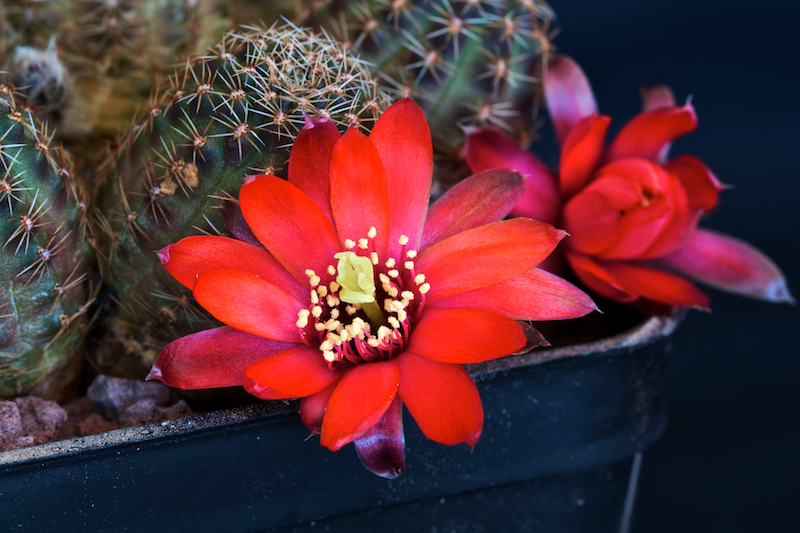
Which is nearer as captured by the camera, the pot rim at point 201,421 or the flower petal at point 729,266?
the pot rim at point 201,421

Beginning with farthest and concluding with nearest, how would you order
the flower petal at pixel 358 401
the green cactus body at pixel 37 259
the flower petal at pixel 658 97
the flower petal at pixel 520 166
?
the flower petal at pixel 658 97, the flower petal at pixel 520 166, the green cactus body at pixel 37 259, the flower petal at pixel 358 401

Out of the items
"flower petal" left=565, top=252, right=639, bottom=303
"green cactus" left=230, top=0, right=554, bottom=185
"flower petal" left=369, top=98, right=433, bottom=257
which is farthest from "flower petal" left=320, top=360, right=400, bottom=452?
"green cactus" left=230, top=0, right=554, bottom=185

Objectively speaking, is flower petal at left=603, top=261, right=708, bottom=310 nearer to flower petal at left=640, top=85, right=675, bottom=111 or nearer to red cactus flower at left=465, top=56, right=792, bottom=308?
red cactus flower at left=465, top=56, right=792, bottom=308

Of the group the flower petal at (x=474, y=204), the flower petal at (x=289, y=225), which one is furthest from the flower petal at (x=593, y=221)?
the flower petal at (x=289, y=225)

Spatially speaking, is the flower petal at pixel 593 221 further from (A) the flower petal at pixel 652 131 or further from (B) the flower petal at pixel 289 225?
(B) the flower petal at pixel 289 225

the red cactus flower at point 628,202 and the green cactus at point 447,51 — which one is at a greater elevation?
the green cactus at point 447,51

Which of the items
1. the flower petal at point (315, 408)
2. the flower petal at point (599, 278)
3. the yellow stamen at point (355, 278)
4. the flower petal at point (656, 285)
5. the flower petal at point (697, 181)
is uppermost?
the yellow stamen at point (355, 278)

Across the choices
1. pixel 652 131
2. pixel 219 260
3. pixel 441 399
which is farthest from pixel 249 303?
pixel 652 131
